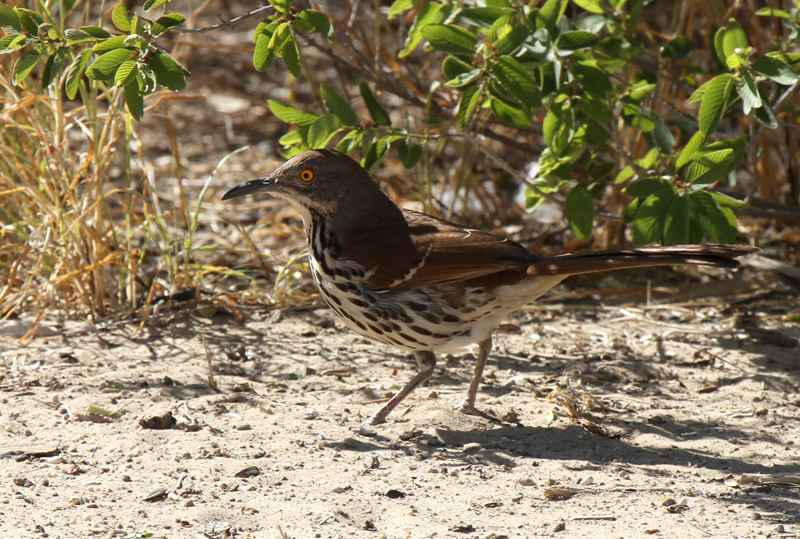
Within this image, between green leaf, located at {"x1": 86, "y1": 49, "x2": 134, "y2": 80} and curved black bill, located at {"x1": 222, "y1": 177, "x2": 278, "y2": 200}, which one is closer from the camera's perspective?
green leaf, located at {"x1": 86, "y1": 49, "x2": 134, "y2": 80}

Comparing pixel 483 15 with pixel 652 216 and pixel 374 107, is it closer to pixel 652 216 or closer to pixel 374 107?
pixel 374 107

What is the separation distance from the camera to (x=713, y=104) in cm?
352

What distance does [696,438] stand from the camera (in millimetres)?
3529

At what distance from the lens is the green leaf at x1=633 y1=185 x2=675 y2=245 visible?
12.1 ft

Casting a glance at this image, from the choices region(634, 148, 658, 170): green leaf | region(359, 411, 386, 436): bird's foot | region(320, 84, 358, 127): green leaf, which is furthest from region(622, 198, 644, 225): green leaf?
region(359, 411, 386, 436): bird's foot

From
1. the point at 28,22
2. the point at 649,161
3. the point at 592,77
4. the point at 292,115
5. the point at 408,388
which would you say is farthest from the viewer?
the point at 649,161

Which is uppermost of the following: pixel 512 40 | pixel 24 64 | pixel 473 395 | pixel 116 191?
pixel 512 40

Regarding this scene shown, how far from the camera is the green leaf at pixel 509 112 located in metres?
3.80

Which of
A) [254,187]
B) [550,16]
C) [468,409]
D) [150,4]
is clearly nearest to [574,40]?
[550,16]

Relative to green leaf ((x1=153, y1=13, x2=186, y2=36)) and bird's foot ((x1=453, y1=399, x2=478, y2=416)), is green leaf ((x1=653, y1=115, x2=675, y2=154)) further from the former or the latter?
green leaf ((x1=153, y1=13, x2=186, y2=36))

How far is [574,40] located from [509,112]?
39cm

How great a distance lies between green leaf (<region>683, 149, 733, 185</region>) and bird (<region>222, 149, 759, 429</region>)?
0.33 meters

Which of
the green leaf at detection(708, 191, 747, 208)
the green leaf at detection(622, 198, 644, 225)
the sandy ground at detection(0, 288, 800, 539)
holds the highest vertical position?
the green leaf at detection(708, 191, 747, 208)

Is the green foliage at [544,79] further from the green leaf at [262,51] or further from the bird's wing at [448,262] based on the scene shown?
the bird's wing at [448,262]
